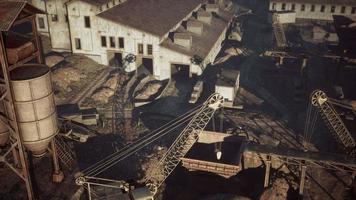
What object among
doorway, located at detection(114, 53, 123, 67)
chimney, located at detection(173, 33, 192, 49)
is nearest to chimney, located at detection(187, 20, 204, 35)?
chimney, located at detection(173, 33, 192, 49)

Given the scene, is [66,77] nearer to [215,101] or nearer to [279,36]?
[215,101]

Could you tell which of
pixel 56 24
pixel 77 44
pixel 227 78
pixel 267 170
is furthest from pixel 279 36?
pixel 56 24

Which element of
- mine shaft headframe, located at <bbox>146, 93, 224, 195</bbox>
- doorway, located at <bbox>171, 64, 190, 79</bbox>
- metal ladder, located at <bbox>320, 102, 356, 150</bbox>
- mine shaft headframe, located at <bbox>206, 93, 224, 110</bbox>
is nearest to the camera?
mine shaft headframe, located at <bbox>146, 93, 224, 195</bbox>

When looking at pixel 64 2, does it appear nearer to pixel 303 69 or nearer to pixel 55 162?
pixel 55 162

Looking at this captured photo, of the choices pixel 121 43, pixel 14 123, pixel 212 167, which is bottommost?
pixel 212 167

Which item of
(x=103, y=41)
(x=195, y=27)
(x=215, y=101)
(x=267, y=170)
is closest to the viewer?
(x=267, y=170)

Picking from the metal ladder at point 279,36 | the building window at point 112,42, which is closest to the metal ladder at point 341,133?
the metal ladder at point 279,36

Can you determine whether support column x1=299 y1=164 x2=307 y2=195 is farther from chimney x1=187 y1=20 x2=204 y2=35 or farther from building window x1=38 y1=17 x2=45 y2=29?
building window x1=38 y1=17 x2=45 y2=29
